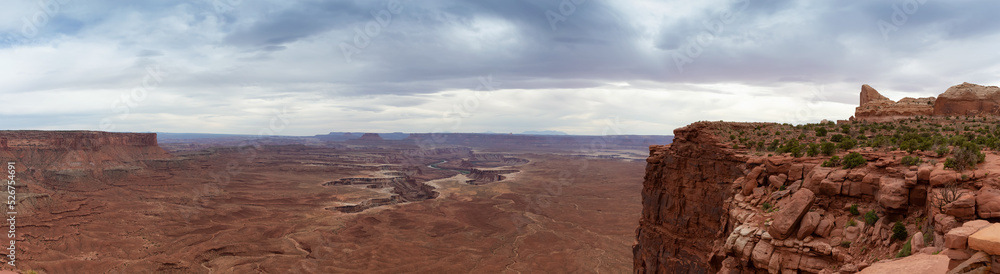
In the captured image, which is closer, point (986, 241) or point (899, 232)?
point (986, 241)

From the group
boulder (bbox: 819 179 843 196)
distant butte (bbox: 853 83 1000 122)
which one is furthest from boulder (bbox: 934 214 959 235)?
distant butte (bbox: 853 83 1000 122)

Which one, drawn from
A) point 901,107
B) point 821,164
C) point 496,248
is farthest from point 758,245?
point 496,248

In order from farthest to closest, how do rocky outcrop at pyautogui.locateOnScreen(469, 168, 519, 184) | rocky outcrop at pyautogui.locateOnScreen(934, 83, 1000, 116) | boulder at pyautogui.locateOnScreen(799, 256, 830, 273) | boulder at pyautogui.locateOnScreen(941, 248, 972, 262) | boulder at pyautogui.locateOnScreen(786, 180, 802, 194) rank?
rocky outcrop at pyautogui.locateOnScreen(469, 168, 519, 184)
rocky outcrop at pyautogui.locateOnScreen(934, 83, 1000, 116)
boulder at pyautogui.locateOnScreen(786, 180, 802, 194)
boulder at pyautogui.locateOnScreen(799, 256, 830, 273)
boulder at pyautogui.locateOnScreen(941, 248, 972, 262)

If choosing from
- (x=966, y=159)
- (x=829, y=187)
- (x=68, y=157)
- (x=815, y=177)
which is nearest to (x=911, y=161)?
(x=966, y=159)

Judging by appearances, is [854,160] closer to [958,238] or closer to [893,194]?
[893,194]

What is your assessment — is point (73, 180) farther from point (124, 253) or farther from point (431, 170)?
point (431, 170)

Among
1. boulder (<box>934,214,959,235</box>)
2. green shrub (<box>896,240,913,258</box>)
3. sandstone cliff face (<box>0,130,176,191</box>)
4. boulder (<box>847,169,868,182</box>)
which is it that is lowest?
sandstone cliff face (<box>0,130,176,191</box>)

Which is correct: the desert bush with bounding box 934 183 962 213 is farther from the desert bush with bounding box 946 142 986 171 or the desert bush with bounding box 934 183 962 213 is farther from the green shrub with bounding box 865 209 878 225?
the green shrub with bounding box 865 209 878 225
